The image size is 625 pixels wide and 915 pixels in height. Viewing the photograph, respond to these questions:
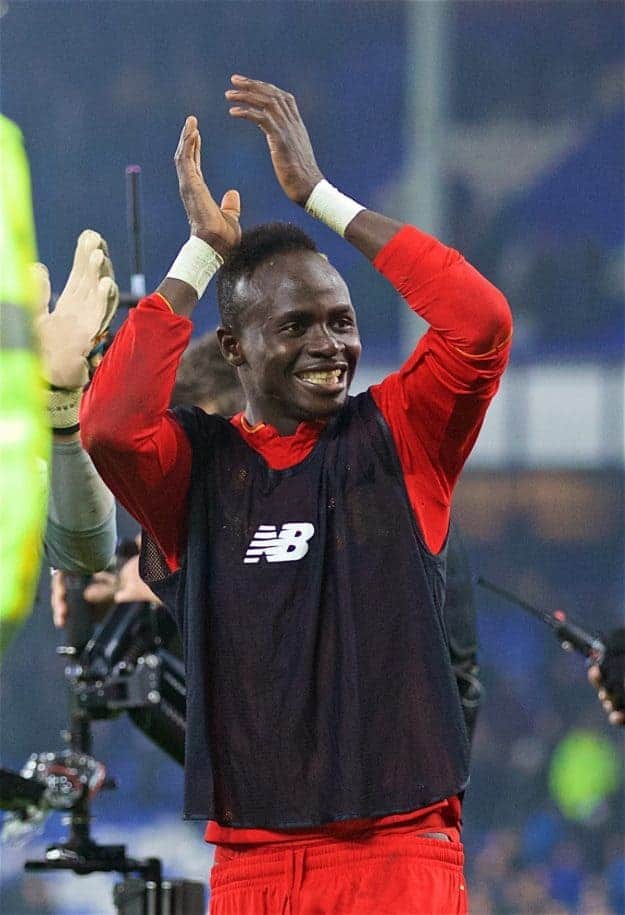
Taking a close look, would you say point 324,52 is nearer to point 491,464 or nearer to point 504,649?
point 491,464

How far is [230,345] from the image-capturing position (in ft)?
9.81

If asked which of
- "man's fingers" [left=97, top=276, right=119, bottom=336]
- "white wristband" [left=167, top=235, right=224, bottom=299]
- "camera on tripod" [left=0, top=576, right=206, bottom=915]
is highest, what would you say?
"white wristband" [left=167, top=235, right=224, bottom=299]

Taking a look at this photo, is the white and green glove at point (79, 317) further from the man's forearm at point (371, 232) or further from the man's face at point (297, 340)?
the man's forearm at point (371, 232)

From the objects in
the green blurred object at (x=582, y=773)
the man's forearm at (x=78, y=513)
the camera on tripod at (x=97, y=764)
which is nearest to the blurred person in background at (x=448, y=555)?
the camera on tripod at (x=97, y=764)

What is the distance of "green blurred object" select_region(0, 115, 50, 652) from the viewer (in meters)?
1.19

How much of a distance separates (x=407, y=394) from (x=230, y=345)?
1.29 ft

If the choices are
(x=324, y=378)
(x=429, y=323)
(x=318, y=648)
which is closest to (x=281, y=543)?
(x=318, y=648)

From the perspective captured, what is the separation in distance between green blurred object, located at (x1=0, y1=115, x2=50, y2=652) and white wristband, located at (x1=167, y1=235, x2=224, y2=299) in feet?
5.16

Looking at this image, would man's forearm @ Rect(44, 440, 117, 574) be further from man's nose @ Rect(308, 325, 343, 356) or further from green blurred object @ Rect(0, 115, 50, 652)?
green blurred object @ Rect(0, 115, 50, 652)

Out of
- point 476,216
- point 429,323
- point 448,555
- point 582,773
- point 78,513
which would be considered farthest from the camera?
point 476,216

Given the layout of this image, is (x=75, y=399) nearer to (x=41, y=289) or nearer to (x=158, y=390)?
(x=158, y=390)

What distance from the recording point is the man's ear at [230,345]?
2.97m

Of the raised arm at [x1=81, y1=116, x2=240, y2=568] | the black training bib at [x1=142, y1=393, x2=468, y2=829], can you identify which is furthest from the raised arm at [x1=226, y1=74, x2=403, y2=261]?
the black training bib at [x1=142, y1=393, x2=468, y2=829]

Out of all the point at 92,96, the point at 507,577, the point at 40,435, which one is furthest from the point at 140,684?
the point at 92,96
